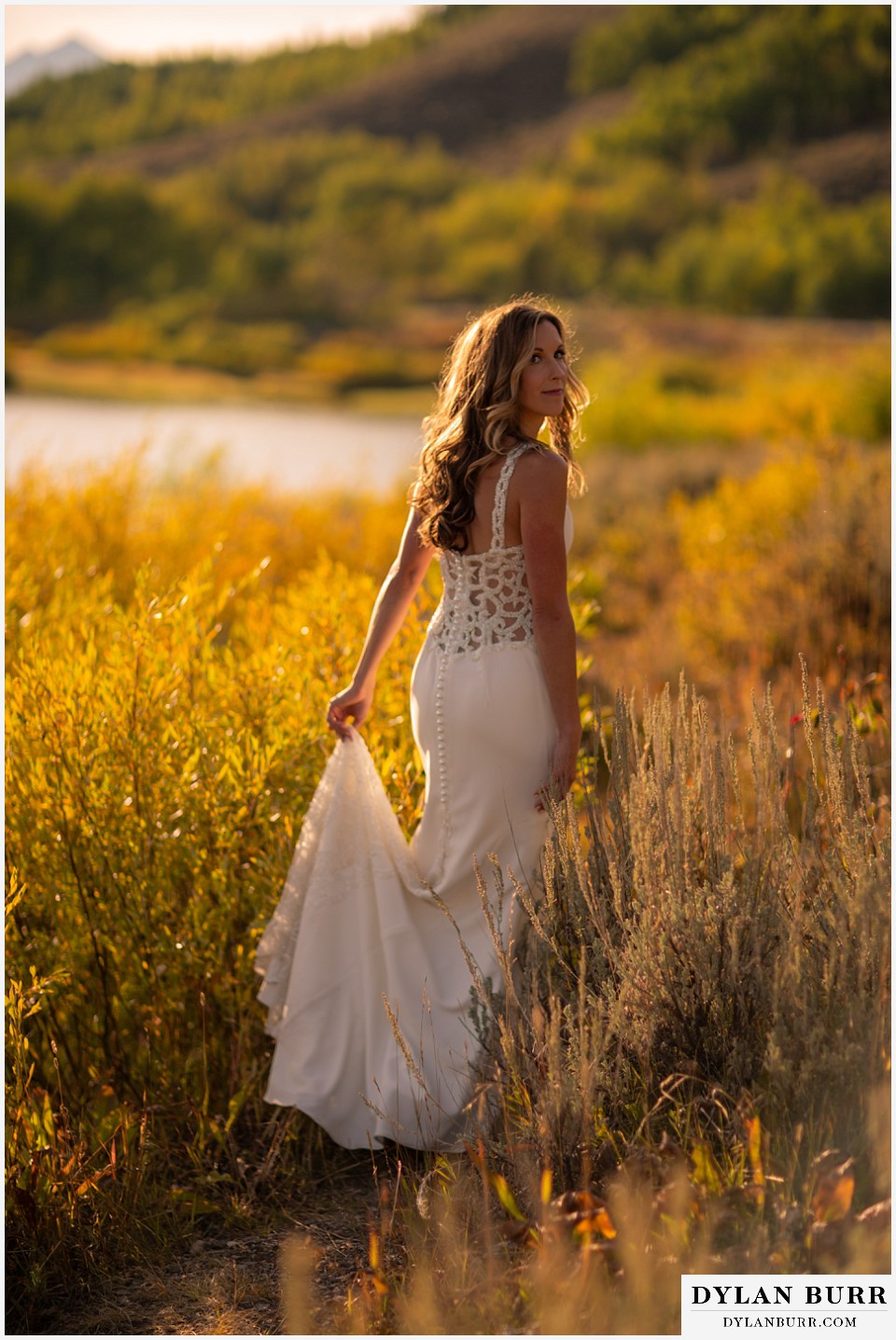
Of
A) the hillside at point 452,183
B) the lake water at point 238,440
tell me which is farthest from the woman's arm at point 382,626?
the hillside at point 452,183

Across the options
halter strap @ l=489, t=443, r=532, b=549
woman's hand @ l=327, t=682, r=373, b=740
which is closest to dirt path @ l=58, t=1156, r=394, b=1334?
woman's hand @ l=327, t=682, r=373, b=740

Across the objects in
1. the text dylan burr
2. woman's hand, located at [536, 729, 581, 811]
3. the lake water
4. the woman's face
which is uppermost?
the lake water

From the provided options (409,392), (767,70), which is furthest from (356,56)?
(409,392)

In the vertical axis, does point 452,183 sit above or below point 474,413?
above

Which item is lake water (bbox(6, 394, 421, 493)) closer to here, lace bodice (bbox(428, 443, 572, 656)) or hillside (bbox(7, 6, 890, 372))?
lace bodice (bbox(428, 443, 572, 656))

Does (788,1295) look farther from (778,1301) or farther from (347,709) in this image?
(347,709)

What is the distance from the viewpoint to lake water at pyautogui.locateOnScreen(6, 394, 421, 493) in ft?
24.1

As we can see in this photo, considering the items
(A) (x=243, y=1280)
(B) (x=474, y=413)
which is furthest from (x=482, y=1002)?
(B) (x=474, y=413)

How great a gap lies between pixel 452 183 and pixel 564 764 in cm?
6296

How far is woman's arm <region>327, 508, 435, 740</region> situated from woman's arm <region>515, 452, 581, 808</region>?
1.13 feet

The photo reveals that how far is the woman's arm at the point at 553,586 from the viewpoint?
242 cm

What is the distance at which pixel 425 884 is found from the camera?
2588mm

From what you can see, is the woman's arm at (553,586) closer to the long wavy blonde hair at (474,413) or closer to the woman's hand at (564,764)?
the woman's hand at (564,764)

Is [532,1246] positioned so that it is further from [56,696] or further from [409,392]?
[409,392]
